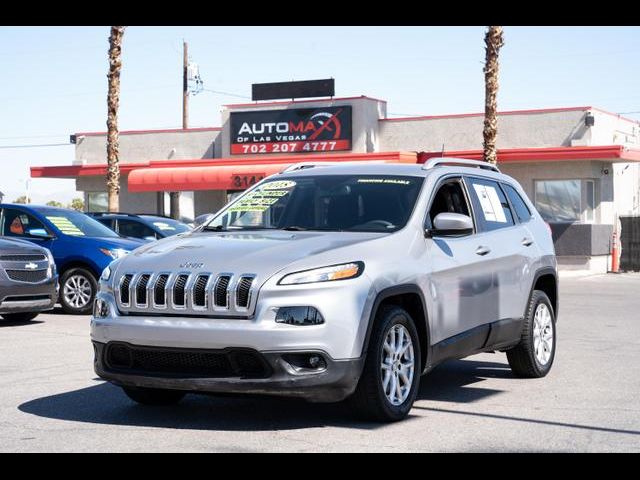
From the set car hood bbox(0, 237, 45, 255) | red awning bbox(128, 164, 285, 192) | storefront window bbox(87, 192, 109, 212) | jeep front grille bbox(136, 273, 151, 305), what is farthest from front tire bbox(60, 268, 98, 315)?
storefront window bbox(87, 192, 109, 212)

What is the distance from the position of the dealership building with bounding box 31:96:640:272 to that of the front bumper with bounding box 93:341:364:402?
72.4 feet

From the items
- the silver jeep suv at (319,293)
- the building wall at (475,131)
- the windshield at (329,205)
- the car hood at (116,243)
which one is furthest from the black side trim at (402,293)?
the building wall at (475,131)

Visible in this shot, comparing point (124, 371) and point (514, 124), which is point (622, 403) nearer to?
point (124, 371)

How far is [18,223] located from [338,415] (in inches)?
399

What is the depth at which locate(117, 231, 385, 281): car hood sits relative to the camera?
22.7 ft

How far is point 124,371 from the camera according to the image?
23.6ft

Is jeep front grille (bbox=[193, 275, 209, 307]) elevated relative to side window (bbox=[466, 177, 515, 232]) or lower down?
lower down

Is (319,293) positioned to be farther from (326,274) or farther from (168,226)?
(168,226)

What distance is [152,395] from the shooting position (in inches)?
310

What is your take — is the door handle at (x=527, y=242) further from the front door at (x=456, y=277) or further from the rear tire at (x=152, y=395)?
the rear tire at (x=152, y=395)

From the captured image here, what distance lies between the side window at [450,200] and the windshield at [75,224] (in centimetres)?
898

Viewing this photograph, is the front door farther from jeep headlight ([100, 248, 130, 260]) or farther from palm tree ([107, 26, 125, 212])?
palm tree ([107, 26, 125, 212])
